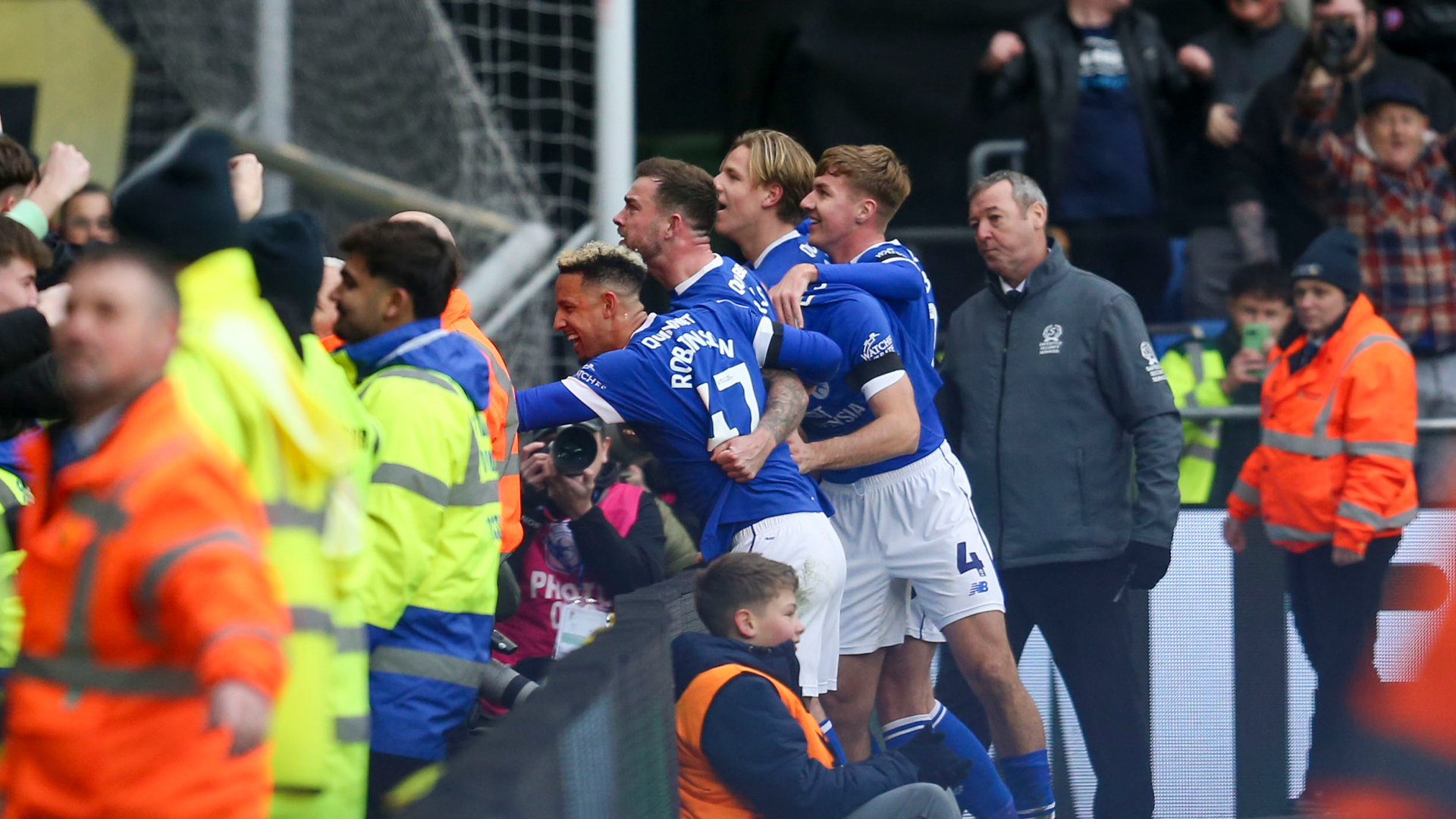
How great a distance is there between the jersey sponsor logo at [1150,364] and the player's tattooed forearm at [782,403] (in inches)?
54.0

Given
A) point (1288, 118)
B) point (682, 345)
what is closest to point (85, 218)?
point (682, 345)

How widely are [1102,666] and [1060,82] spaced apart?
10.2 ft

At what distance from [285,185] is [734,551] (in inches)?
203

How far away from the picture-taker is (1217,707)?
555cm

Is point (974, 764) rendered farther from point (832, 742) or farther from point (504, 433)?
point (504, 433)

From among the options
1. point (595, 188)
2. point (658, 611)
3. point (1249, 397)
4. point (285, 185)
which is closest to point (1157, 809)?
point (1249, 397)

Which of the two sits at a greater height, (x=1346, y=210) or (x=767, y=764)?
(x=1346, y=210)

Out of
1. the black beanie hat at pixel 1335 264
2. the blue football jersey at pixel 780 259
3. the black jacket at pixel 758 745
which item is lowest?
the black jacket at pixel 758 745

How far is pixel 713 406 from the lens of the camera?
4.39 m

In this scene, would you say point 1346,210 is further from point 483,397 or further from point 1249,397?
point 483,397

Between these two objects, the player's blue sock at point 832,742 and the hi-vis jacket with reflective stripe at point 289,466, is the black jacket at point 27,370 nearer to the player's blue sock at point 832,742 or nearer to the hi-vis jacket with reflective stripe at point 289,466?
the hi-vis jacket with reflective stripe at point 289,466

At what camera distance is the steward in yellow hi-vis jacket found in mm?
2598

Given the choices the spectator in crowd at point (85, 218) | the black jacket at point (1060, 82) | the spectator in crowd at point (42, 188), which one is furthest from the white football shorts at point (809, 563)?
the black jacket at point (1060, 82)

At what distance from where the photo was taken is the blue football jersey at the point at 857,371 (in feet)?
15.8
